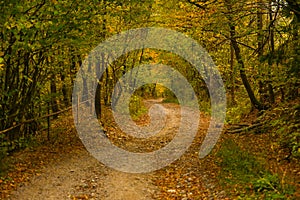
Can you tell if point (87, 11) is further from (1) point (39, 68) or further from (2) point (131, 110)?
(2) point (131, 110)

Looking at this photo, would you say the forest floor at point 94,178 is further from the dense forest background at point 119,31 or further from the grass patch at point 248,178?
the dense forest background at point 119,31

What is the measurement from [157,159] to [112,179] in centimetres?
304

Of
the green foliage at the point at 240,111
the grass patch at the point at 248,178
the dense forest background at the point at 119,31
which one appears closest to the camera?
the grass patch at the point at 248,178

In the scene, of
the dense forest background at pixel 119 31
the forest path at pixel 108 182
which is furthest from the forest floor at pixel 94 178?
the dense forest background at pixel 119 31

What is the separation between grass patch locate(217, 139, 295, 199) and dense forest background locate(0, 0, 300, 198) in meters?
0.90

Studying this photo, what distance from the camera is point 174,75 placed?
43.0m

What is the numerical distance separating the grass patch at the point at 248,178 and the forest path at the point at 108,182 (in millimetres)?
477

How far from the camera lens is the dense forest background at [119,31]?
839cm

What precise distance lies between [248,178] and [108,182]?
13.2 ft

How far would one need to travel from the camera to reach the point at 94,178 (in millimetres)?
10273

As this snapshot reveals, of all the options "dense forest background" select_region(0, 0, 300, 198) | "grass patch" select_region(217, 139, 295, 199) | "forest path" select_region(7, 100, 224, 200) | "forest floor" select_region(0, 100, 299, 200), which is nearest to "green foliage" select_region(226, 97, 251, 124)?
"dense forest background" select_region(0, 0, 300, 198)

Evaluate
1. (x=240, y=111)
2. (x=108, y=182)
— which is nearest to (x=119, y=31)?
(x=240, y=111)

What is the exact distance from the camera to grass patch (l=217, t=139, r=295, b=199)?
23.9 feet

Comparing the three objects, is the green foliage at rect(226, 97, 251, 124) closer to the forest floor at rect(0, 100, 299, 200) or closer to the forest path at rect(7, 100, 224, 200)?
the forest floor at rect(0, 100, 299, 200)
